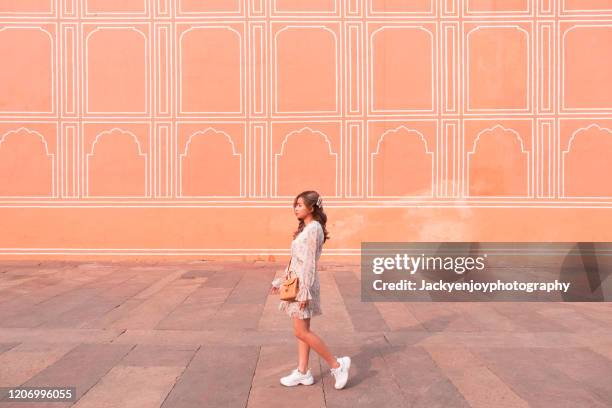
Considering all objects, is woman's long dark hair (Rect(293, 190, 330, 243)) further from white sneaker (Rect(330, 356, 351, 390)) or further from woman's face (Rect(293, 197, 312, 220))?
white sneaker (Rect(330, 356, 351, 390))

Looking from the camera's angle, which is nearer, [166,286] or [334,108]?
[166,286]

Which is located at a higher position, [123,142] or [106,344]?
[123,142]

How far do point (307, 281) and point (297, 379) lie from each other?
838mm

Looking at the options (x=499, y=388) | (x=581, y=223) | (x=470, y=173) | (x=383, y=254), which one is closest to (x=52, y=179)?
(x=383, y=254)

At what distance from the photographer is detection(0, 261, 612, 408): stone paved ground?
14.4ft

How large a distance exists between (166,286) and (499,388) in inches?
248

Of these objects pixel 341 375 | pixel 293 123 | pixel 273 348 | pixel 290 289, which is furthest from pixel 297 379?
pixel 293 123

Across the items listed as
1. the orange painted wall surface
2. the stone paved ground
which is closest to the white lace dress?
the stone paved ground

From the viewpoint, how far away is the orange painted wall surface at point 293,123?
12.2 m

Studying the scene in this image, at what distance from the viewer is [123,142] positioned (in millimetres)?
12414

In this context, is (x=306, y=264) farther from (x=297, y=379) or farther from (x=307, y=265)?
(x=297, y=379)

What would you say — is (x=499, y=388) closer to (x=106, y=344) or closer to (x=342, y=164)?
(x=106, y=344)

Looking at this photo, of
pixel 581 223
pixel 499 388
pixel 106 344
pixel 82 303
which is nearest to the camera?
pixel 499 388

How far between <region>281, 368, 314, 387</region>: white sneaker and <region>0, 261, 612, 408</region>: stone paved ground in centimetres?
6
